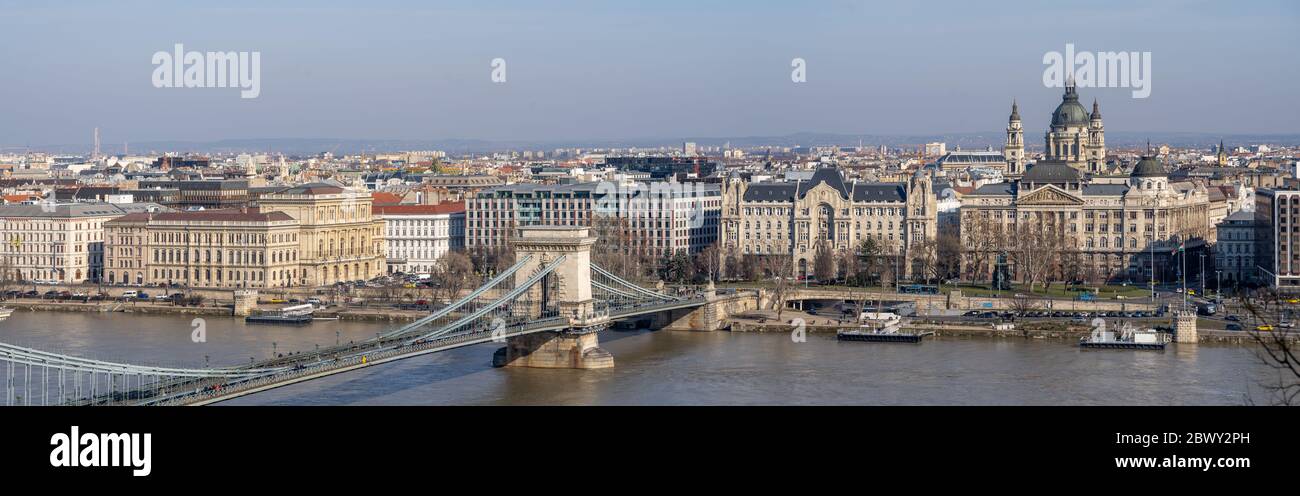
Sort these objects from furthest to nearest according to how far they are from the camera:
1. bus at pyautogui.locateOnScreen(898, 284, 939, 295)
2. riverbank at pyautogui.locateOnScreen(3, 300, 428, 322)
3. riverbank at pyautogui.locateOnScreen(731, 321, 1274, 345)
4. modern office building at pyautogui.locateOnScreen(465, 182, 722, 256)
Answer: modern office building at pyautogui.locateOnScreen(465, 182, 722, 256)
bus at pyautogui.locateOnScreen(898, 284, 939, 295)
riverbank at pyautogui.locateOnScreen(3, 300, 428, 322)
riverbank at pyautogui.locateOnScreen(731, 321, 1274, 345)

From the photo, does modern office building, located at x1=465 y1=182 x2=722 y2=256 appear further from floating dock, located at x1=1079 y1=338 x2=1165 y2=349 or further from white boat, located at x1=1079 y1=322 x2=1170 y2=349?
floating dock, located at x1=1079 y1=338 x2=1165 y2=349

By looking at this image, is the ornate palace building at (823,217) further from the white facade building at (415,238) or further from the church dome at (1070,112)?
the church dome at (1070,112)

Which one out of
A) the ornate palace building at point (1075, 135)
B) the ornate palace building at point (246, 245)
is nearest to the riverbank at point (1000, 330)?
the ornate palace building at point (246, 245)

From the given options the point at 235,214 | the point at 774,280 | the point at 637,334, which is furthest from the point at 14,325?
the point at 774,280

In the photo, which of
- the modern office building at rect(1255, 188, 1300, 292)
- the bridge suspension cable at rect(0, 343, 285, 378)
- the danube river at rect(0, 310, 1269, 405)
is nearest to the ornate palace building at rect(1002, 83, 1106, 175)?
the modern office building at rect(1255, 188, 1300, 292)

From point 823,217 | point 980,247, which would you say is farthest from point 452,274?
point 980,247
